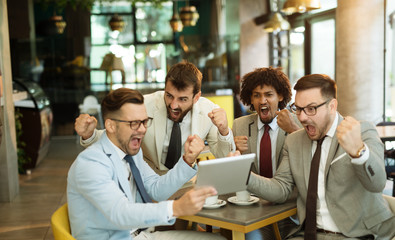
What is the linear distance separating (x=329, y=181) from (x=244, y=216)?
1.67ft

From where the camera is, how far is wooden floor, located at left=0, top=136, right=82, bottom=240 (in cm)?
504

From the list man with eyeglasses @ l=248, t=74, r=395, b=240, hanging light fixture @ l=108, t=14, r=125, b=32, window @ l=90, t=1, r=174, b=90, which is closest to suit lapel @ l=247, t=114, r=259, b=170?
man with eyeglasses @ l=248, t=74, r=395, b=240

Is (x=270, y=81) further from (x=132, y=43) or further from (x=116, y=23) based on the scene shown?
(x=132, y=43)

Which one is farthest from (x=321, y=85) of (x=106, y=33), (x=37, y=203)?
(x=106, y=33)

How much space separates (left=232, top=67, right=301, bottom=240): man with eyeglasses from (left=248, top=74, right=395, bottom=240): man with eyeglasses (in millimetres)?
518

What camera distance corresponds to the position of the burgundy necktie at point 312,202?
2635 millimetres

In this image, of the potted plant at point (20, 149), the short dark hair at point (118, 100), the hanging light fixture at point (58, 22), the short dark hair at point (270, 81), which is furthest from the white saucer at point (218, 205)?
the hanging light fixture at point (58, 22)

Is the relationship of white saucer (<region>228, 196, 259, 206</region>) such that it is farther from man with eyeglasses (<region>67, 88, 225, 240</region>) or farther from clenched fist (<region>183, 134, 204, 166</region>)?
clenched fist (<region>183, 134, 204, 166</region>)

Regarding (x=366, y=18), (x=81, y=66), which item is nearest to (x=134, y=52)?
(x=81, y=66)

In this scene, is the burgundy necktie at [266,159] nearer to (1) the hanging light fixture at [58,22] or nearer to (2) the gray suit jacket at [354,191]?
(2) the gray suit jacket at [354,191]

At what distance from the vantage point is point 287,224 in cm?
334

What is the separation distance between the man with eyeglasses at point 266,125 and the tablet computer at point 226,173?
81cm

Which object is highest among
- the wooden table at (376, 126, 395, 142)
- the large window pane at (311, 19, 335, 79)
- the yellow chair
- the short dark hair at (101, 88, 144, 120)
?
the large window pane at (311, 19, 335, 79)

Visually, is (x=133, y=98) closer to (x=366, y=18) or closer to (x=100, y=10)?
(x=366, y=18)
